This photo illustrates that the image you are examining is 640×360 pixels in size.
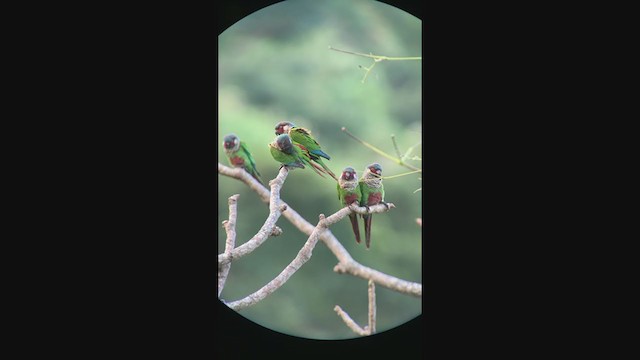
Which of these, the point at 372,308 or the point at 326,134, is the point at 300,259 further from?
the point at 326,134

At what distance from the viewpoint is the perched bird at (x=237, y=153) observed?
2984mm

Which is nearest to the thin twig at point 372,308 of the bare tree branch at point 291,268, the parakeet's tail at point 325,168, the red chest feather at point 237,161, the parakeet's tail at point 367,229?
the parakeet's tail at point 367,229

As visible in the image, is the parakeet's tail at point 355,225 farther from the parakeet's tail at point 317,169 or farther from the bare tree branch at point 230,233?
the bare tree branch at point 230,233

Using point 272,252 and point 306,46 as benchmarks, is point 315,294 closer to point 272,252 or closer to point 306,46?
point 272,252

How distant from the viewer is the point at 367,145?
120 inches

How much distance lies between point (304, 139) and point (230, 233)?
475mm

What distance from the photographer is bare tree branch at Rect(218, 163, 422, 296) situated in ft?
9.91

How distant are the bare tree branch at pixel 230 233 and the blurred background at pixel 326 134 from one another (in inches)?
0.9

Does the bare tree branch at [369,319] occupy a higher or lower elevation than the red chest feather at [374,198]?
lower

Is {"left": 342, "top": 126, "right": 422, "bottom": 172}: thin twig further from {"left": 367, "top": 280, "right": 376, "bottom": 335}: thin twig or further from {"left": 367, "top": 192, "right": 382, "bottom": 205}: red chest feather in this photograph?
{"left": 367, "top": 280, "right": 376, "bottom": 335}: thin twig

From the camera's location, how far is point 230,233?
9.87 feet

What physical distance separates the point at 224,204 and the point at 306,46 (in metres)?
0.71

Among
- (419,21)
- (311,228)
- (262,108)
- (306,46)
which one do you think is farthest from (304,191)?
(419,21)

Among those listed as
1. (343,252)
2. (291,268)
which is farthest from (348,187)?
(291,268)
